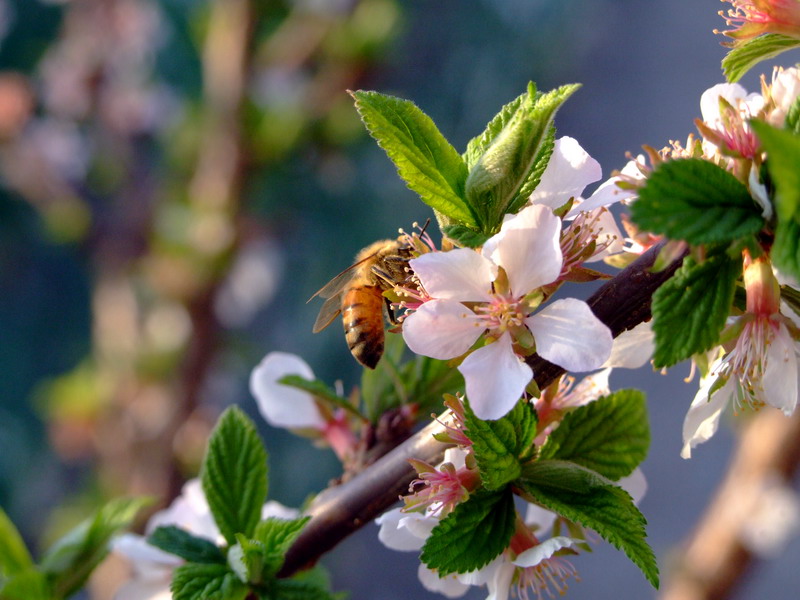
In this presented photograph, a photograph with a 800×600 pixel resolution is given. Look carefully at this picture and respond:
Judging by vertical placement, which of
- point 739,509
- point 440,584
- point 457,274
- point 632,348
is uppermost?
point 457,274

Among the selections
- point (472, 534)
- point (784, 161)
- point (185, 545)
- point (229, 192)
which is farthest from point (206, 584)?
point (229, 192)

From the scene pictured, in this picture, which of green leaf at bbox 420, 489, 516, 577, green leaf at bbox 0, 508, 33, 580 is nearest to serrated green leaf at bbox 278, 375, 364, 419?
green leaf at bbox 420, 489, 516, 577

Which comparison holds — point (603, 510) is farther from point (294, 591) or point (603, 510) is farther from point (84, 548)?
point (84, 548)

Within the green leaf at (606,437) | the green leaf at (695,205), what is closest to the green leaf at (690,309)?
the green leaf at (695,205)

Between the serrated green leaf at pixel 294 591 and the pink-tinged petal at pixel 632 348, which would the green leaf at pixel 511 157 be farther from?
the serrated green leaf at pixel 294 591

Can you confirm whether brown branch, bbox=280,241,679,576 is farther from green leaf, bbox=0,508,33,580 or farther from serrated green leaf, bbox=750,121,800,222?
green leaf, bbox=0,508,33,580

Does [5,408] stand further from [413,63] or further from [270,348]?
[413,63]
